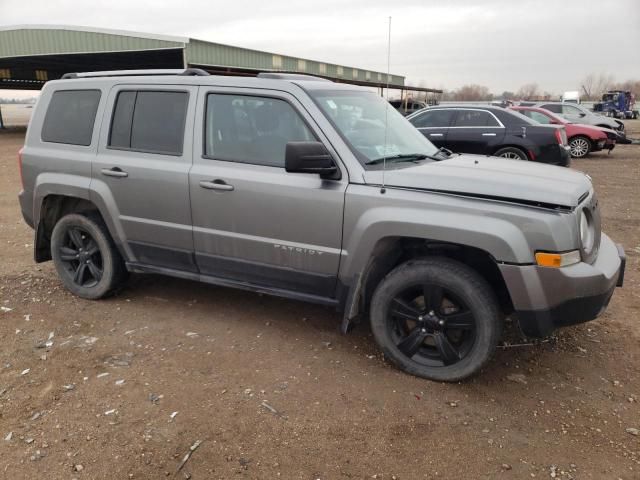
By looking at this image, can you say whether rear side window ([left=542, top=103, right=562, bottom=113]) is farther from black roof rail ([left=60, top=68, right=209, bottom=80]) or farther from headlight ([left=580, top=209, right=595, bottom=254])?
black roof rail ([left=60, top=68, right=209, bottom=80])

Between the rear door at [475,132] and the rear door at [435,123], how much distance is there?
0.13 meters

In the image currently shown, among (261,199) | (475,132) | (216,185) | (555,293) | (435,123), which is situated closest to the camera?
(555,293)

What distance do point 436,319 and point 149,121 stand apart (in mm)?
2686

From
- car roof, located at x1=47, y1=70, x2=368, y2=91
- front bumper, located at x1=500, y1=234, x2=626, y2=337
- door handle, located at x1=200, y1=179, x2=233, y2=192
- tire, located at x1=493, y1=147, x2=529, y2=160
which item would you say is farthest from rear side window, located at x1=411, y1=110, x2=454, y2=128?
front bumper, located at x1=500, y1=234, x2=626, y2=337

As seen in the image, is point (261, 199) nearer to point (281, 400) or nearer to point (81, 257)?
point (281, 400)

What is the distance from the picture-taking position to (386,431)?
2.85 meters

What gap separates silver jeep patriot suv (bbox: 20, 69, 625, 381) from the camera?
2955mm

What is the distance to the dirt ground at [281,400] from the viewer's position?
8.55 ft

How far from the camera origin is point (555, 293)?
2.89 meters

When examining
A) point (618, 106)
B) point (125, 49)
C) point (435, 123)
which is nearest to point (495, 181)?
point (435, 123)

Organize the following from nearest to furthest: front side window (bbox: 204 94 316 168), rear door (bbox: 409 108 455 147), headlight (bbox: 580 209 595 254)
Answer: headlight (bbox: 580 209 595 254) → front side window (bbox: 204 94 316 168) → rear door (bbox: 409 108 455 147)

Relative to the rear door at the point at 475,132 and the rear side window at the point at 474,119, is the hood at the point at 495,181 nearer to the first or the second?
the rear door at the point at 475,132

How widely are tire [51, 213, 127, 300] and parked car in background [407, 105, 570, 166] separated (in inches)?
278

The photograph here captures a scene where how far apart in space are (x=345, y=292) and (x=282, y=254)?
53 cm
